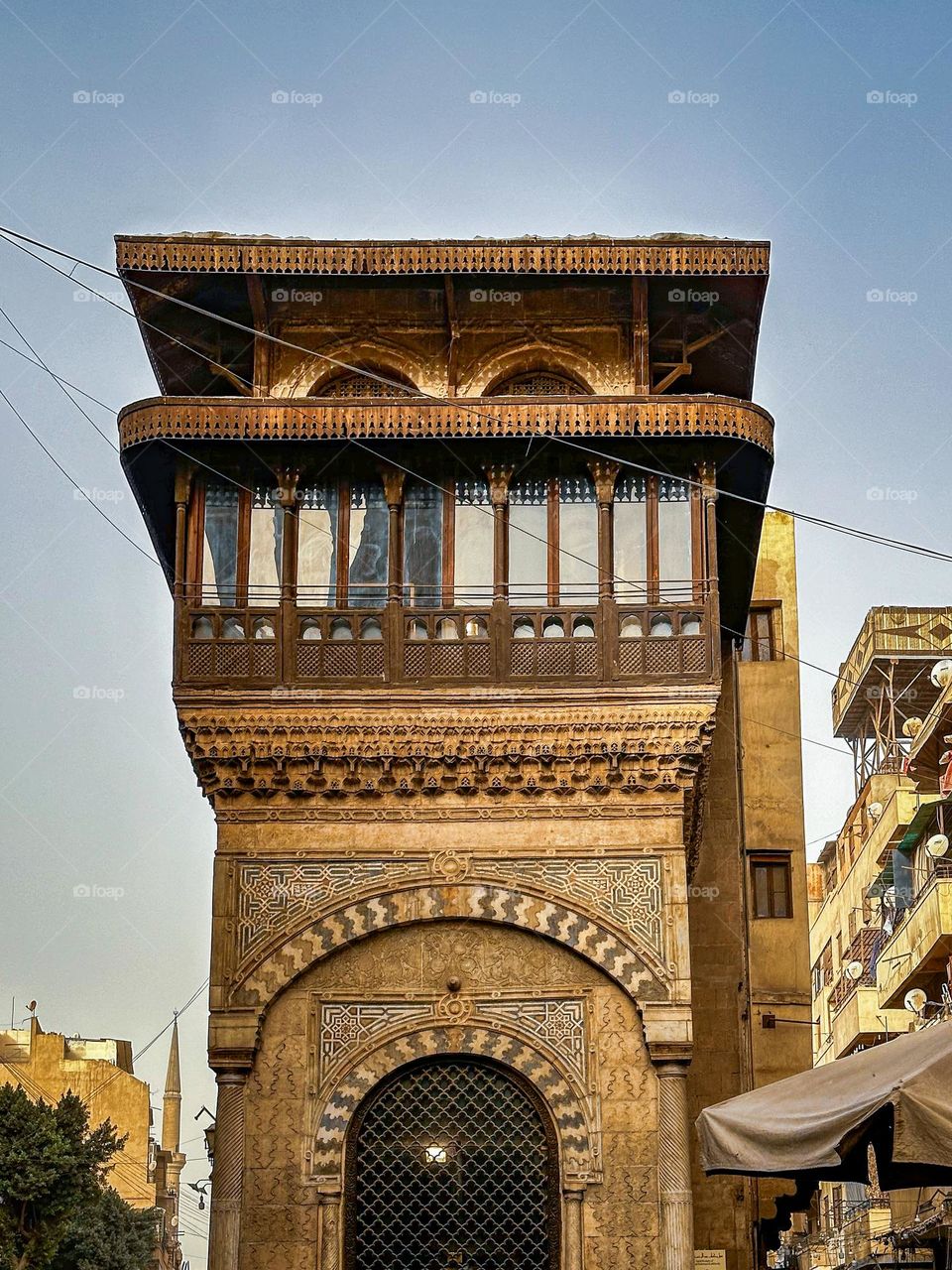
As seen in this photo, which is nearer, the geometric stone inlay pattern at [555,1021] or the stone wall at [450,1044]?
the stone wall at [450,1044]

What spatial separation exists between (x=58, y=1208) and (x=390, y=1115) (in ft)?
46.1

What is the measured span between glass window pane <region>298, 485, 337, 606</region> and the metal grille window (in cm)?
420

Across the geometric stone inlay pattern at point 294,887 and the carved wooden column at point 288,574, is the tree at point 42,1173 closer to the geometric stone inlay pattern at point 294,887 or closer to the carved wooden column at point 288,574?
the geometric stone inlay pattern at point 294,887

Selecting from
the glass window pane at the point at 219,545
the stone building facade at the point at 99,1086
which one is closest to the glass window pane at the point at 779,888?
the glass window pane at the point at 219,545

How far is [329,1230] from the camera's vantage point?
16062 mm

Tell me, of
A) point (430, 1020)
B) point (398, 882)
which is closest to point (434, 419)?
point (398, 882)

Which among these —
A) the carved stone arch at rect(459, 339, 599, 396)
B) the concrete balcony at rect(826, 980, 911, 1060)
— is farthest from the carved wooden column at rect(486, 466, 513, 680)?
the concrete balcony at rect(826, 980, 911, 1060)

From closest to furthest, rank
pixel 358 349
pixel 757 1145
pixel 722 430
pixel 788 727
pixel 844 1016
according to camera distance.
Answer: pixel 757 1145 < pixel 722 430 < pixel 358 349 < pixel 788 727 < pixel 844 1016

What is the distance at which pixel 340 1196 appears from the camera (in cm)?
1616

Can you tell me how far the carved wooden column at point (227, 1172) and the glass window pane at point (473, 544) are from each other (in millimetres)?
4575

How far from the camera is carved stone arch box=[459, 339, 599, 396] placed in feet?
61.1

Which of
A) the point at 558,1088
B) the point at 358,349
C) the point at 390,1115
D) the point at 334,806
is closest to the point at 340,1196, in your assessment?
the point at 390,1115

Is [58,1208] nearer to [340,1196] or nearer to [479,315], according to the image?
[340,1196]

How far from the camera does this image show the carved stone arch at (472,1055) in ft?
53.2
